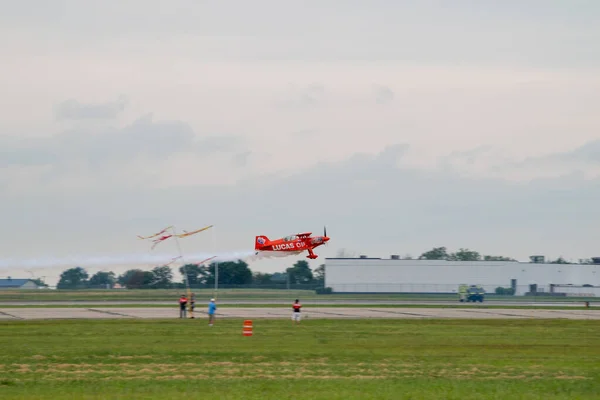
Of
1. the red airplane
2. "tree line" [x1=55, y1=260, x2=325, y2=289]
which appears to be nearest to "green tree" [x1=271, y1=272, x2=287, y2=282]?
"tree line" [x1=55, y1=260, x2=325, y2=289]

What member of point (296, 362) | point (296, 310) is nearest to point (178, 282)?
point (296, 310)

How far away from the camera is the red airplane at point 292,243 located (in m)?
74.2

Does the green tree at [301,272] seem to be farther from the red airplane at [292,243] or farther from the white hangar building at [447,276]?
the red airplane at [292,243]

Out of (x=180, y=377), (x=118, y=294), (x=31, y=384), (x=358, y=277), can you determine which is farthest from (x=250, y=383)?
(x=358, y=277)

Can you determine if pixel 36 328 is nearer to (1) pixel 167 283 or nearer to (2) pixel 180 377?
(2) pixel 180 377

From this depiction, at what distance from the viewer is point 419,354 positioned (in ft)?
124

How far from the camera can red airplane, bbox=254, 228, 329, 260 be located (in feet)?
243

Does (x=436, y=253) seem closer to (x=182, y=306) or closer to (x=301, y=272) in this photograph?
(x=301, y=272)

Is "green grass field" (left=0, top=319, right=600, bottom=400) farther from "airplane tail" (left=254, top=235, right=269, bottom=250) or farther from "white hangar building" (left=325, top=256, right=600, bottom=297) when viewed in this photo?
"white hangar building" (left=325, top=256, right=600, bottom=297)

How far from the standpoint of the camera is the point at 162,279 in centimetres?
12419

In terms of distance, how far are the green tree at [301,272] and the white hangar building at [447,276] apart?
19.2m

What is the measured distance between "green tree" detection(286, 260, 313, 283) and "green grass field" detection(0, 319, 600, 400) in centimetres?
9608

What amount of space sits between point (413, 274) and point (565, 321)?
68.4 meters

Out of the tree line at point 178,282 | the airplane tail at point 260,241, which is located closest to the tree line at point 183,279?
the tree line at point 178,282
